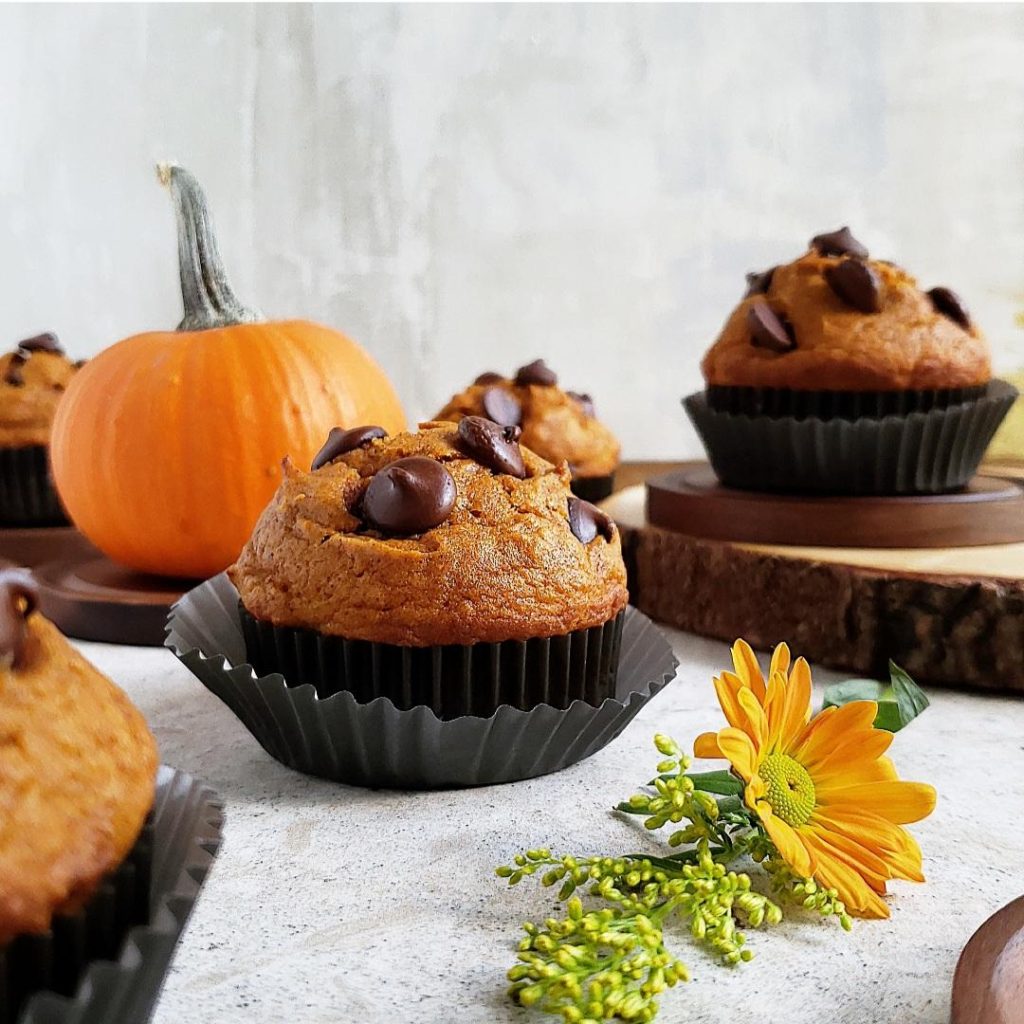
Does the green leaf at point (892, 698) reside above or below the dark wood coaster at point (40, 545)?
above

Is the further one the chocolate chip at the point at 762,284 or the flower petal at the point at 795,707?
the chocolate chip at the point at 762,284

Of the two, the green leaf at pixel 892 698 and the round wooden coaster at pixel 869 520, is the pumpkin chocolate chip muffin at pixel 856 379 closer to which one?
the round wooden coaster at pixel 869 520

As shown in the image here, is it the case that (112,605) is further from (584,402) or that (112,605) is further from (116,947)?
(116,947)

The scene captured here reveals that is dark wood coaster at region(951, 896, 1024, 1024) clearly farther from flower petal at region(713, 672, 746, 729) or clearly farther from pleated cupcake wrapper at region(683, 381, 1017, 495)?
pleated cupcake wrapper at region(683, 381, 1017, 495)

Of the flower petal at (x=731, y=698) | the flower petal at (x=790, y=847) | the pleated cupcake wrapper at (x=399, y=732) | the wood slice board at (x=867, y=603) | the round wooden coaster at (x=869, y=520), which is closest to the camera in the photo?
the flower petal at (x=790, y=847)

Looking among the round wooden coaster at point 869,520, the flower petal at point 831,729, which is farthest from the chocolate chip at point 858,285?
the flower petal at point 831,729

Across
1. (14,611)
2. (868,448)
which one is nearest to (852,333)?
(868,448)

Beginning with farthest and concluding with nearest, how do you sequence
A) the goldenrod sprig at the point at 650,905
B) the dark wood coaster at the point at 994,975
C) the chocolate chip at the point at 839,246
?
the chocolate chip at the point at 839,246 < the goldenrod sprig at the point at 650,905 < the dark wood coaster at the point at 994,975
